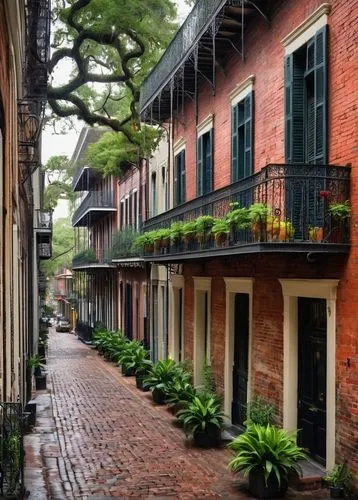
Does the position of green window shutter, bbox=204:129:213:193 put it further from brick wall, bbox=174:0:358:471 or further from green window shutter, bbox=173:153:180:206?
green window shutter, bbox=173:153:180:206

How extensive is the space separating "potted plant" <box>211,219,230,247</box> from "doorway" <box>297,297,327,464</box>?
1.46 meters

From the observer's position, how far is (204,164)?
1546 cm

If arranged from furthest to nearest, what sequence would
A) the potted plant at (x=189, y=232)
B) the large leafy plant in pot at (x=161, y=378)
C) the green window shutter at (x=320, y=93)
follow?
1. the large leafy plant in pot at (x=161, y=378)
2. the potted plant at (x=189, y=232)
3. the green window shutter at (x=320, y=93)

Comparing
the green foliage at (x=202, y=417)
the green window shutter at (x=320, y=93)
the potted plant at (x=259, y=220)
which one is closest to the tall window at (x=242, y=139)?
the green window shutter at (x=320, y=93)

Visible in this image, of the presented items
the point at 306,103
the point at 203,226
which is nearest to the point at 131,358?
the point at 203,226

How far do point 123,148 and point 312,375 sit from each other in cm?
1610

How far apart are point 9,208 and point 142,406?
914 cm

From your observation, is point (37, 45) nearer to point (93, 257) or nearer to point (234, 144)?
point (234, 144)

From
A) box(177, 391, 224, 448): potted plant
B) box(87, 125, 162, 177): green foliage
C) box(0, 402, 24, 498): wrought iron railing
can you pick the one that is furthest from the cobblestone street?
box(87, 125, 162, 177): green foliage

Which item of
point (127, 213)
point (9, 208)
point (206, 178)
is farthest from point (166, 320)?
point (9, 208)

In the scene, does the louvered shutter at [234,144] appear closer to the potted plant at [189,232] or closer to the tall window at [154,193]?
the potted plant at [189,232]

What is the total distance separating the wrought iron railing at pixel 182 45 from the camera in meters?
12.2

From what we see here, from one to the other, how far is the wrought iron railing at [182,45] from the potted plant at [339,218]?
14.6 ft

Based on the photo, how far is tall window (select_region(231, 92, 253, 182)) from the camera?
1212cm
